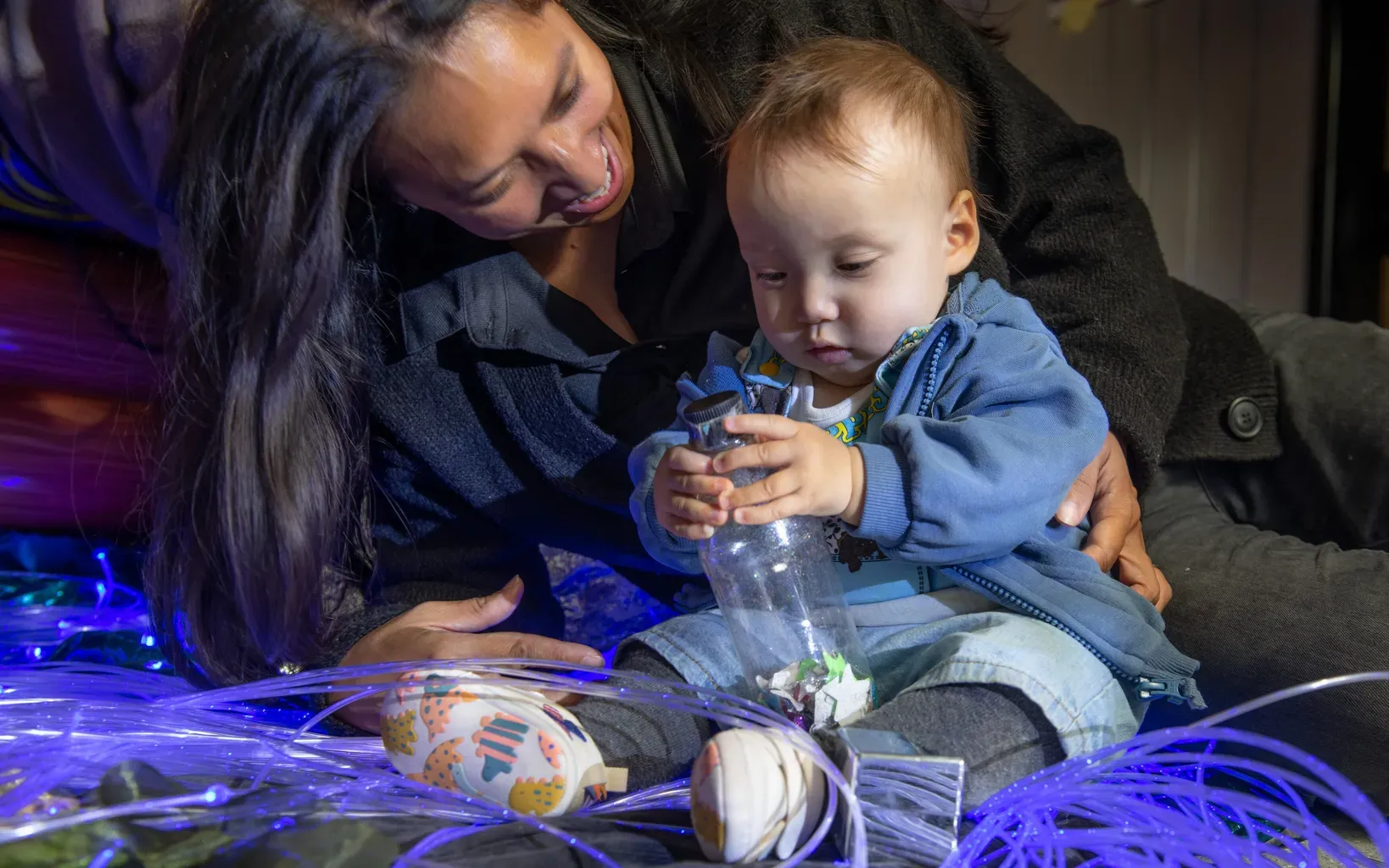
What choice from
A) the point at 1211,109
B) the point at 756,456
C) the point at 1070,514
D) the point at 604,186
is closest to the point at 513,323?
the point at 604,186

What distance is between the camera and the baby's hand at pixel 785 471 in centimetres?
72

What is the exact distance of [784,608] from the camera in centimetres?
83

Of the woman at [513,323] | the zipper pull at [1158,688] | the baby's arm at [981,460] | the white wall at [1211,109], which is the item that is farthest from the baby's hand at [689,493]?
the white wall at [1211,109]

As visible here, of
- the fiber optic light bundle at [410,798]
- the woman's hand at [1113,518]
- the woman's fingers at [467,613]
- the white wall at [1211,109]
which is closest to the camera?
the fiber optic light bundle at [410,798]

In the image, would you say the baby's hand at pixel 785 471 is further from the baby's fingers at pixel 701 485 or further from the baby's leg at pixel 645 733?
the baby's leg at pixel 645 733

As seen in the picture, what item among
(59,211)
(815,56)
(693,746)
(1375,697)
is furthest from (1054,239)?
(59,211)

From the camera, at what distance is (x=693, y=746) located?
2.73ft

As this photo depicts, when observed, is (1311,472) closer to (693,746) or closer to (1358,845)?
(1358,845)

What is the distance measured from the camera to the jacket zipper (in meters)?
0.80

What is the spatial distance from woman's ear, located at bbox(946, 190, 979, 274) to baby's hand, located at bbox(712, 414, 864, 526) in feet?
0.69

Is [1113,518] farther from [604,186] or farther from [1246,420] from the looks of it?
[604,186]

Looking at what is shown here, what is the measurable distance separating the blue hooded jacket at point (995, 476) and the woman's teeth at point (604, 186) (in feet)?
0.60

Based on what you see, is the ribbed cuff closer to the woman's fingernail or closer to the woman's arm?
the woman's fingernail

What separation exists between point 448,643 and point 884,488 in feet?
1.31
